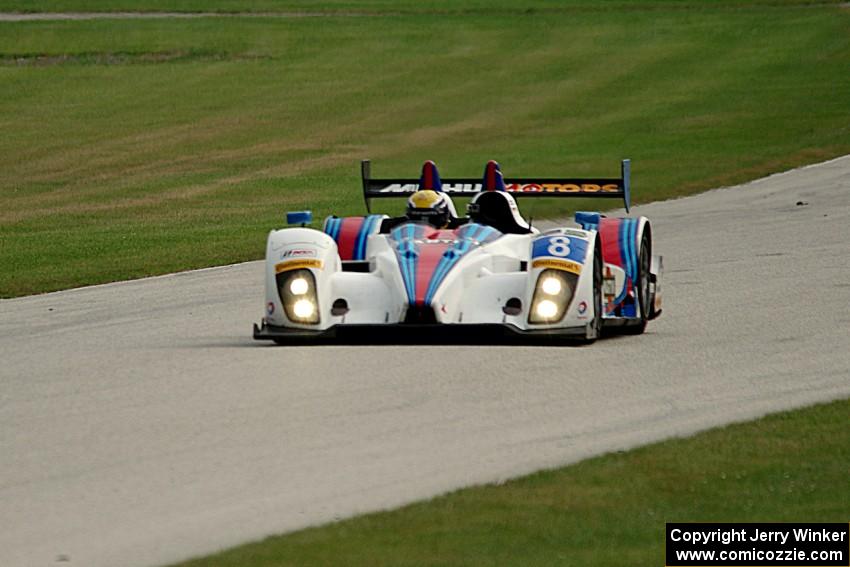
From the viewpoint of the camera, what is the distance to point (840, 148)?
31922mm

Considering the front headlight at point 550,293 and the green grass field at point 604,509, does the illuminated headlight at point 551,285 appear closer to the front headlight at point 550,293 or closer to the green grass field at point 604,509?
the front headlight at point 550,293

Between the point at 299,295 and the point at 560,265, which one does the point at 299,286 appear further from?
the point at 560,265

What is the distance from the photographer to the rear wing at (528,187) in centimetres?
1426

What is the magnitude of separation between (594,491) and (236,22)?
50557mm

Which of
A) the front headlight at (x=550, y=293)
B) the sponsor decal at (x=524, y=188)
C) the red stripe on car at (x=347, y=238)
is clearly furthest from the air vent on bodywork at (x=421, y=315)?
the sponsor decal at (x=524, y=188)

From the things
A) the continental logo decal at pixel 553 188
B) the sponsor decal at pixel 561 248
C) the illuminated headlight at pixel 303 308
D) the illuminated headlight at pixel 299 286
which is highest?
the continental logo decal at pixel 553 188

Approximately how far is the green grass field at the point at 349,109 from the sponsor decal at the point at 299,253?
5765mm

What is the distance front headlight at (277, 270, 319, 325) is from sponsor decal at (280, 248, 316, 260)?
0.13 metres

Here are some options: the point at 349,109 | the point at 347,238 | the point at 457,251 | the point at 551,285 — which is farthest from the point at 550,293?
the point at 349,109

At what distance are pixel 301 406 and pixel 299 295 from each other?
6.76ft

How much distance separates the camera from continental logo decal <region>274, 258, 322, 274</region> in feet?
38.3

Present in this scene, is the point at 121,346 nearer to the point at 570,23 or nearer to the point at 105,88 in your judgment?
the point at 105,88

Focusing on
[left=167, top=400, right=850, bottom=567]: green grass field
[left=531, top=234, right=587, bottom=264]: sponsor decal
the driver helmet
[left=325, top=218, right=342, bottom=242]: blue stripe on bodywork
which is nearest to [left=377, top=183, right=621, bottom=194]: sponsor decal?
[left=325, top=218, right=342, bottom=242]: blue stripe on bodywork

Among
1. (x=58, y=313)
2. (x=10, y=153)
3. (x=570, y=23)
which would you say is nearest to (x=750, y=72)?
(x=570, y=23)
